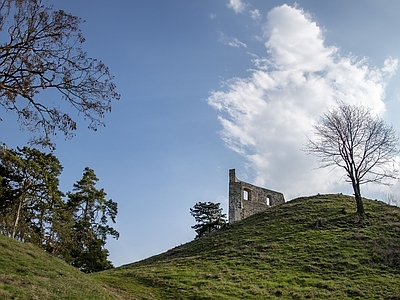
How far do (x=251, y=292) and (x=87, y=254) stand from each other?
20611mm

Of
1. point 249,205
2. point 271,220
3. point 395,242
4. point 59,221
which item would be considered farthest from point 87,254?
point 395,242

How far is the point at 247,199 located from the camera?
1877 inches

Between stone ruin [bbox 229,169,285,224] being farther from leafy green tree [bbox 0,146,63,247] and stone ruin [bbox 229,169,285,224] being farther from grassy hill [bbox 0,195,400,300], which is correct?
leafy green tree [bbox 0,146,63,247]

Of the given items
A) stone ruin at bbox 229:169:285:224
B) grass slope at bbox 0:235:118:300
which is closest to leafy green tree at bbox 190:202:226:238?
stone ruin at bbox 229:169:285:224

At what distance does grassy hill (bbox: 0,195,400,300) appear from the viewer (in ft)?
50.7

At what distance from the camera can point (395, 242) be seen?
2634 cm

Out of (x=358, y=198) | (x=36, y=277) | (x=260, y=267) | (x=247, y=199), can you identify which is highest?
(x=247, y=199)

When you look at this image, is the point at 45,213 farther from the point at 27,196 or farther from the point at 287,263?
the point at 287,263

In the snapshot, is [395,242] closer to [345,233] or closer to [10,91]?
[345,233]

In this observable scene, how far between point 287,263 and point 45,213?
1915cm

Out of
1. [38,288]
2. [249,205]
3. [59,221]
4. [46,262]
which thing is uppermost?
[249,205]

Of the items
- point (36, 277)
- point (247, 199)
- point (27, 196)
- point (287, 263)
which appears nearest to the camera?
point (36, 277)

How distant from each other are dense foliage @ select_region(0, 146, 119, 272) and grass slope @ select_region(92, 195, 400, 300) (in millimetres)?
7947

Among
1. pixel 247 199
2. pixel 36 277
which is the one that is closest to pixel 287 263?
pixel 36 277
